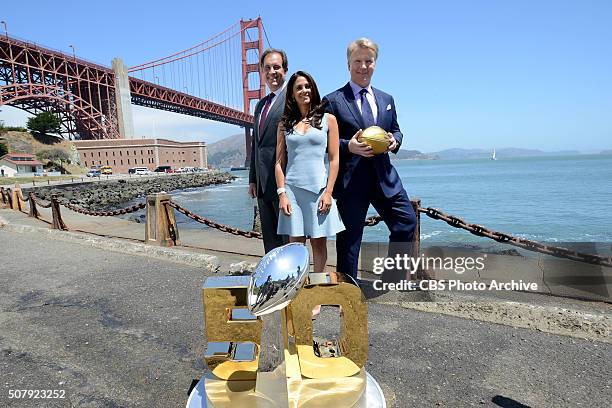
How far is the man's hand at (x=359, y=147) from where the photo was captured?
7.51 ft

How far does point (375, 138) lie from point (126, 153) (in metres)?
61.3

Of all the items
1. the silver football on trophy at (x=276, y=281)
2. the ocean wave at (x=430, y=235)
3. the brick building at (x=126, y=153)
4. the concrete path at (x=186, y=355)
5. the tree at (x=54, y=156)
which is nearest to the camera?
the silver football on trophy at (x=276, y=281)

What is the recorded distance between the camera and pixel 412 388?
176 centimetres

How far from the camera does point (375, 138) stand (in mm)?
2277

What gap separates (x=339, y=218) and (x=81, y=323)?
1.89 meters

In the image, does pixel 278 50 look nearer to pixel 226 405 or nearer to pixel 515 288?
pixel 226 405

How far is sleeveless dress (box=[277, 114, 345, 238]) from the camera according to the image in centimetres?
227

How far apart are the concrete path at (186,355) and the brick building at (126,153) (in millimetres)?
59030

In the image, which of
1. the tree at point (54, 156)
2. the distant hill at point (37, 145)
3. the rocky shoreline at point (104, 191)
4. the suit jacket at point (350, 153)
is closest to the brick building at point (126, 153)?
the distant hill at point (37, 145)

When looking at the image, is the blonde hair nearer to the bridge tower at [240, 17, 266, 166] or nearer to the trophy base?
the trophy base

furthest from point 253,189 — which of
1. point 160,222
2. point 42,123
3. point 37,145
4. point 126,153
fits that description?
point 126,153

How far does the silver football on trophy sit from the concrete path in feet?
3.02

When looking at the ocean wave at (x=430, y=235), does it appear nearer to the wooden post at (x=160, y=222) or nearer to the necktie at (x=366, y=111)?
the wooden post at (x=160, y=222)

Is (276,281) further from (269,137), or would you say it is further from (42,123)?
(42,123)
